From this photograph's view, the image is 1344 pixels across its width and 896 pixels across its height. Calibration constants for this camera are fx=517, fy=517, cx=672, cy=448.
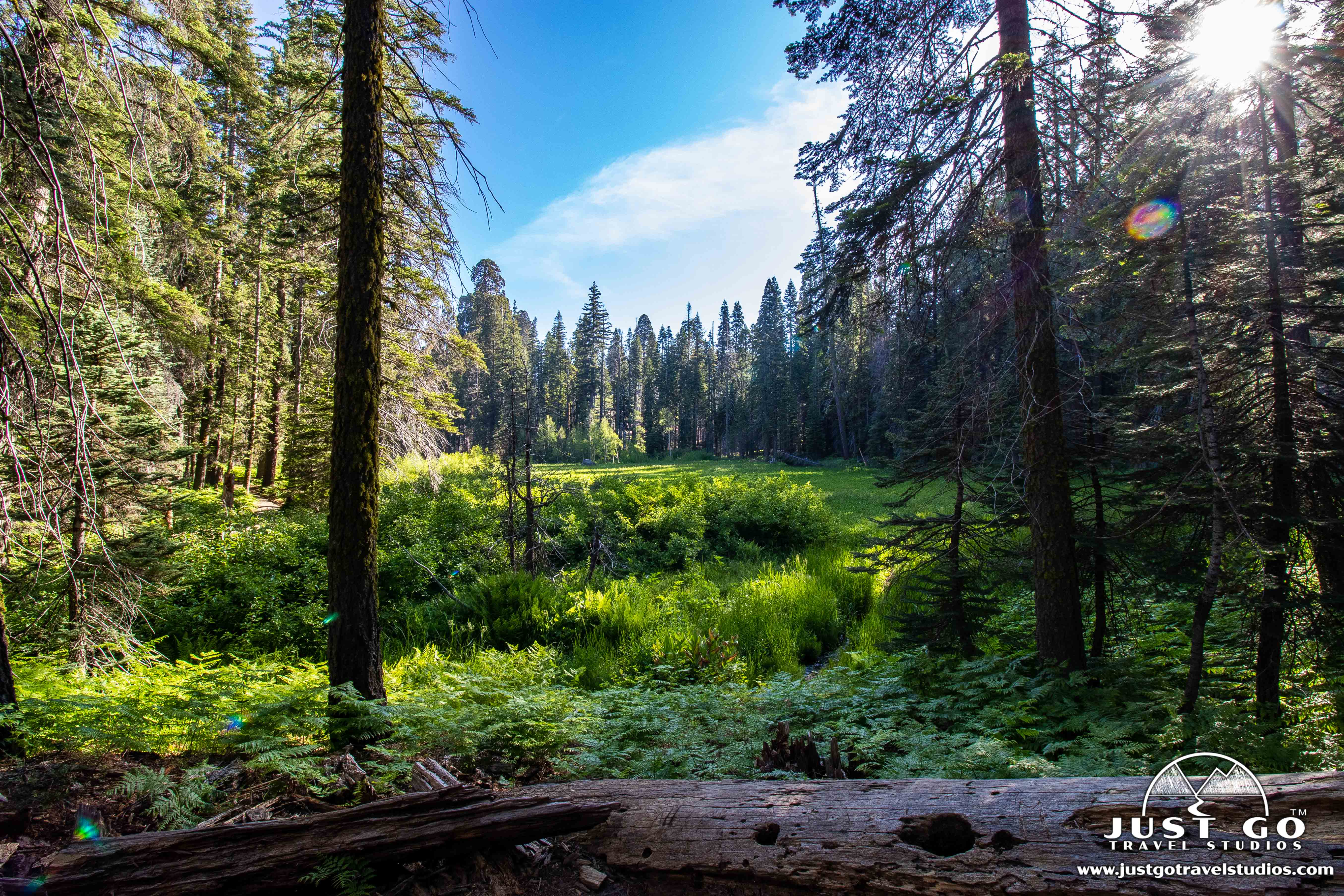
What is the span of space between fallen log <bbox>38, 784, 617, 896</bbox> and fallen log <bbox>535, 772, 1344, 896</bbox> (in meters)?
0.28

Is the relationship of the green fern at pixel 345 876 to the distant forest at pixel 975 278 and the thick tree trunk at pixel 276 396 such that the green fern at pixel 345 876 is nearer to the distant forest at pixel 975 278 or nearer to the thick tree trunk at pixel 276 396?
the distant forest at pixel 975 278

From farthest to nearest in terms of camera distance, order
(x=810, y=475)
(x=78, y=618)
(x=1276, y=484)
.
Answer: (x=810, y=475) < (x=78, y=618) < (x=1276, y=484)

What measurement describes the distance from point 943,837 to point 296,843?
2.75 meters

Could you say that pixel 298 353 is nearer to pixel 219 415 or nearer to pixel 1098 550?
pixel 219 415

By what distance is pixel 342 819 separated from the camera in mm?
2295

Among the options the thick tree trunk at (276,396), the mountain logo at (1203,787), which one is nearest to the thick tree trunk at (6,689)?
the mountain logo at (1203,787)

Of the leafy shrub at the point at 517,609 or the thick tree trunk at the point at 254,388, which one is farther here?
the thick tree trunk at the point at 254,388

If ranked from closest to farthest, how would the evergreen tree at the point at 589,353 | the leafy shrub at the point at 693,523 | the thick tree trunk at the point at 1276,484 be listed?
the thick tree trunk at the point at 1276,484 < the leafy shrub at the point at 693,523 < the evergreen tree at the point at 589,353

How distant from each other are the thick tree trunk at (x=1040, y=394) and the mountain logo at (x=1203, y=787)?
2.77 metres

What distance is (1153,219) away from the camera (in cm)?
367

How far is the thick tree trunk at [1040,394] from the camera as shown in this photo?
4598 mm

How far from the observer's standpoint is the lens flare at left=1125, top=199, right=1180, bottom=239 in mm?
3609
